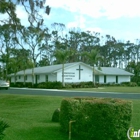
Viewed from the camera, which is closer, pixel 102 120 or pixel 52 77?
pixel 102 120

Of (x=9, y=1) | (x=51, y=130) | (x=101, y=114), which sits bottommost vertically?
(x=51, y=130)

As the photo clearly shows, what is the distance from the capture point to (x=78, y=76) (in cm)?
5341

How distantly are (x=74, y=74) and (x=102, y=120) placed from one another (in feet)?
148

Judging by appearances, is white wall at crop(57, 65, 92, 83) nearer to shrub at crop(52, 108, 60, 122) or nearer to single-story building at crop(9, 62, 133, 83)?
single-story building at crop(9, 62, 133, 83)

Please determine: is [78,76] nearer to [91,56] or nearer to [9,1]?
[91,56]

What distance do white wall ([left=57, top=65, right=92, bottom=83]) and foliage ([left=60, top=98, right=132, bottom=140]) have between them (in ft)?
142

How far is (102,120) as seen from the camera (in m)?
8.04

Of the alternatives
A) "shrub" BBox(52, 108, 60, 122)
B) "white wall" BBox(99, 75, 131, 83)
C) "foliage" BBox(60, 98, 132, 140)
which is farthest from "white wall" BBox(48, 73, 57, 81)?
"foliage" BBox(60, 98, 132, 140)

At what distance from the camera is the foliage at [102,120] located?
7980mm

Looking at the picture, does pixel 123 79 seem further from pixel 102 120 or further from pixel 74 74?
pixel 102 120

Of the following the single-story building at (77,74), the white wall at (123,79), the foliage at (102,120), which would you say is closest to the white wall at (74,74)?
the single-story building at (77,74)

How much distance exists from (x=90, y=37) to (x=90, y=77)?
115 feet

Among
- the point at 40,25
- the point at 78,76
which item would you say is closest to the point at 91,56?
the point at 78,76

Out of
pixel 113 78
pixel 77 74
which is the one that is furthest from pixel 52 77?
pixel 113 78
